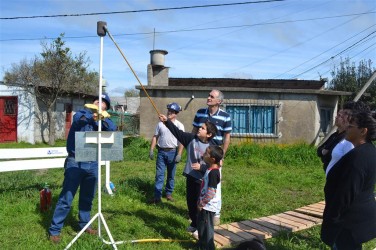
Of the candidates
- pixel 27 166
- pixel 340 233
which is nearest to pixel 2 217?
pixel 27 166

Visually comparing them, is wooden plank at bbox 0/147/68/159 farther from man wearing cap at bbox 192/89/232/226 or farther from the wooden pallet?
the wooden pallet

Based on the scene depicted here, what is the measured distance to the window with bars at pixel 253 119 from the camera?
1541 centimetres

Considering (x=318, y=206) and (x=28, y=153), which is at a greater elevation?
(x=28, y=153)

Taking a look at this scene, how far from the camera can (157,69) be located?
58.3 feet

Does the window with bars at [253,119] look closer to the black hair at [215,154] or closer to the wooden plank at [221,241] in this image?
the wooden plank at [221,241]

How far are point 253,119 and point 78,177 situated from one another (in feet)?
37.2

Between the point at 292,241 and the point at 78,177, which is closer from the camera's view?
the point at 78,177

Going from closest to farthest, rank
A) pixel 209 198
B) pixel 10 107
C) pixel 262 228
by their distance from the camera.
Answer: pixel 209 198
pixel 262 228
pixel 10 107

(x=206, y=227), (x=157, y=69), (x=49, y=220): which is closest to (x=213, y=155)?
(x=206, y=227)

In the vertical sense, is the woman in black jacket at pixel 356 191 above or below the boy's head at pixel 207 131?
below

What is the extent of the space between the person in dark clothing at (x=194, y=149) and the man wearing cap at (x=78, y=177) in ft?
2.82

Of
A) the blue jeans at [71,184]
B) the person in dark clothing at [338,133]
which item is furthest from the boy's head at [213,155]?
the blue jeans at [71,184]

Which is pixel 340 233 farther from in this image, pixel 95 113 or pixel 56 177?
pixel 56 177

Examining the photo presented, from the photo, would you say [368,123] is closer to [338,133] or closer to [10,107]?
[338,133]
